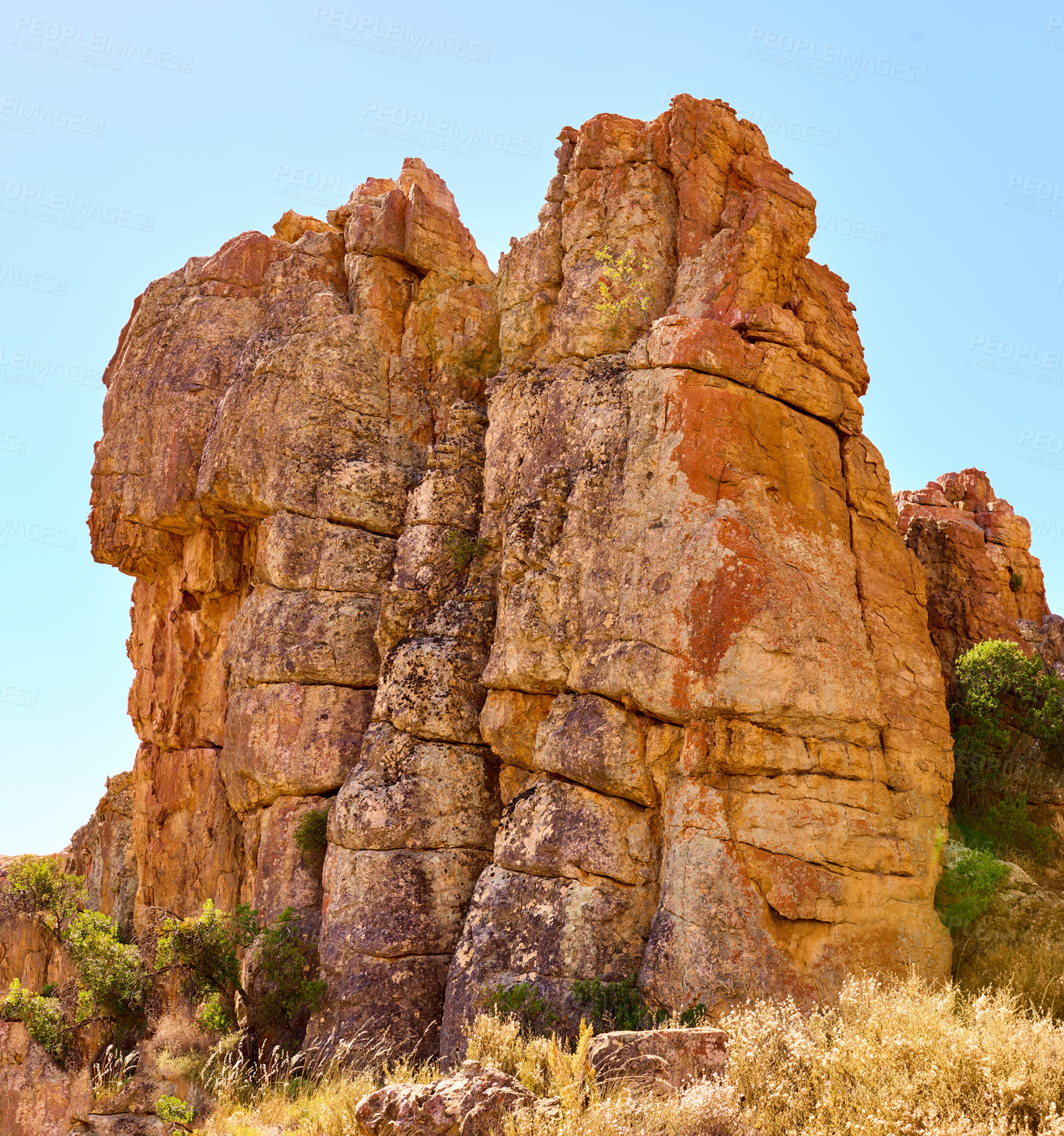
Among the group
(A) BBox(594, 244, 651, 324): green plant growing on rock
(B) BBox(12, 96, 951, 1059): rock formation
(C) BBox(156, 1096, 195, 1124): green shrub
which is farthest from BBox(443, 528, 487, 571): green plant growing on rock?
(C) BBox(156, 1096, 195, 1124): green shrub

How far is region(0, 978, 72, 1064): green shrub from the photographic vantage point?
18781 millimetres

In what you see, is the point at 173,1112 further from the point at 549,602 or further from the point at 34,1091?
the point at 549,602

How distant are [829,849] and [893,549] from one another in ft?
18.7

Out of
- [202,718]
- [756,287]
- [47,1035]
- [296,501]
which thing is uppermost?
[756,287]

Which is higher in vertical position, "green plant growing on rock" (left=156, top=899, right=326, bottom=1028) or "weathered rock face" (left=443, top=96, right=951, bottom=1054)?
"weathered rock face" (left=443, top=96, right=951, bottom=1054)

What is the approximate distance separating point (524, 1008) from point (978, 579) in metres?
13.5

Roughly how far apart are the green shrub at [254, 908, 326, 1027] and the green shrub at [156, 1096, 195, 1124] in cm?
261

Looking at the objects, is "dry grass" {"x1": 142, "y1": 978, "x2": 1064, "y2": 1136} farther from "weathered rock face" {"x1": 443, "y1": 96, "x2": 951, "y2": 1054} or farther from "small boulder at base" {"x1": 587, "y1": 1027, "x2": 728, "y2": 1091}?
"weathered rock face" {"x1": 443, "y1": 96, "x2": 951, "y2": 1054}

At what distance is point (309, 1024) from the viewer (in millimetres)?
17375

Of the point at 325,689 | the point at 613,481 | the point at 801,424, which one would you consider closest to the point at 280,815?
the point at 325,689

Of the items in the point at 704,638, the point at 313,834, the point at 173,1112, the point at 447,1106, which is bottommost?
the point at 173,1112

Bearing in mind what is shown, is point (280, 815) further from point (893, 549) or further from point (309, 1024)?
point (893, 549)

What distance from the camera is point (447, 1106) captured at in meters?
9.55

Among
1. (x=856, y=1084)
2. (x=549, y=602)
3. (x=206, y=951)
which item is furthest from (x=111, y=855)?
(x=856, y=1084)
